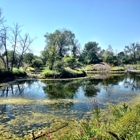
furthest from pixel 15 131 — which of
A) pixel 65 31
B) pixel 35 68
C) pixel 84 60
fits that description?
pixel 65 31

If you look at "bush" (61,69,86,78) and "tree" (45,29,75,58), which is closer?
"bush" (61,69,86,78)

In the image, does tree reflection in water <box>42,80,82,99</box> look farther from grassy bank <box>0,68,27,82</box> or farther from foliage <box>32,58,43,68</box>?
foliage <box>32,58,43,68</box>

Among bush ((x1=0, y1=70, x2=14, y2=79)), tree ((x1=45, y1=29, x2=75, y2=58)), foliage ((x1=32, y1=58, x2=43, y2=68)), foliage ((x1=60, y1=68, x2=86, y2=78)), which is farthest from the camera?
tree ((x1=45, y1=29, x2=75, y2=58))

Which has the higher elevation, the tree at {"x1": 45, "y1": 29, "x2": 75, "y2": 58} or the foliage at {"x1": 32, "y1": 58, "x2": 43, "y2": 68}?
the tree at {"x1": 45, "y1": 29, "x2": 75, "y2": 58}

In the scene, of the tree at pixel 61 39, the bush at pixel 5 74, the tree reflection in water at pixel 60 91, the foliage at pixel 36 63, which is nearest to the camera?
the tree reflection in water at pixel 60 91

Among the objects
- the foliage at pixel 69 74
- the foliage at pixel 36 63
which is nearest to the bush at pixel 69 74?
the foliage at pixel 69 74

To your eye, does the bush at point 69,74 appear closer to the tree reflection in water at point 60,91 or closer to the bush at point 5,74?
the bush at point 5,74

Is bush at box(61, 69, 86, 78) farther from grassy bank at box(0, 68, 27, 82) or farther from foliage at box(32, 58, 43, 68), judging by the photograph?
foliage at box(32, 58, 43, 68)

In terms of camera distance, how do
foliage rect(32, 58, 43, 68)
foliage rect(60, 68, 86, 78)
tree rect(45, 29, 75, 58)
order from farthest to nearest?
tree rect(45, 29, 75, 58), foliage rect(32, 58, 43, 68), foliage rect(60, 68, 86, 78)

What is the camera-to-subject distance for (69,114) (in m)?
7.72

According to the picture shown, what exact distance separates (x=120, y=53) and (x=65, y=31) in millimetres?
30990

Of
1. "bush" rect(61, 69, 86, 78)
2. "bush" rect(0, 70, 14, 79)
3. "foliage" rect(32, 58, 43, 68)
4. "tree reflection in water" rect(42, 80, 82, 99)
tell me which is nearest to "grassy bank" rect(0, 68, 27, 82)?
"bush" rect(0, 70, 14, 79)

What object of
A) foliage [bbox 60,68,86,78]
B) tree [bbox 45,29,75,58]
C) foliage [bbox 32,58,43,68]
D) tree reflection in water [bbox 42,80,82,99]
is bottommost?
tree reflection in water [bbox 42,80,82,99]

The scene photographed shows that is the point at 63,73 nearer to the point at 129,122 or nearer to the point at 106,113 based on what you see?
the point at 106,113
